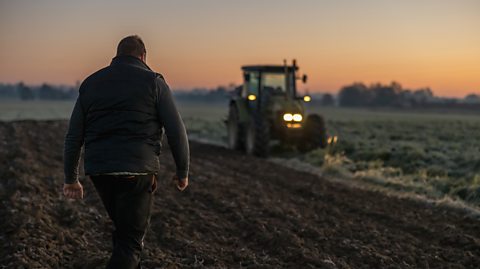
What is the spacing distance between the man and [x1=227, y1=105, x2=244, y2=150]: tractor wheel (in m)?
12.5

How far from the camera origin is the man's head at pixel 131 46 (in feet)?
11.3

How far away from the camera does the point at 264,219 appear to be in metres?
7.14

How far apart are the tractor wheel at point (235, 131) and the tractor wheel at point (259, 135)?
108cm

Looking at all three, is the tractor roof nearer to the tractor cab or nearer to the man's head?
the tractor cab

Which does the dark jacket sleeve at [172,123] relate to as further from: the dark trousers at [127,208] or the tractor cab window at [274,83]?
the tractor cab window at [274,83]

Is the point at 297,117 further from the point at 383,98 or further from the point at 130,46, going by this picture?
the point at 383,98

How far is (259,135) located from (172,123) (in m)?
11.2

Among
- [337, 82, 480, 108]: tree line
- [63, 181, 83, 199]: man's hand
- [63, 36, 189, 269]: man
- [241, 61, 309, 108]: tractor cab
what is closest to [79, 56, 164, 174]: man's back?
[63, 36, 189, 269]: man

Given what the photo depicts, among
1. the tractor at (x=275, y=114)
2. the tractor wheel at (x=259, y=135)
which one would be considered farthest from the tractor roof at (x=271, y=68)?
the tractor wheel at (x=259, y=135)

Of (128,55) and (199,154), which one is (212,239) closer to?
(128,55)

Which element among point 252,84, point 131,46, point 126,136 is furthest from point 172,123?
point 252,84

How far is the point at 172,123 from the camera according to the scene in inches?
133

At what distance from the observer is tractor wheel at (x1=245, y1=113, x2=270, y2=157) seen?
14.4m

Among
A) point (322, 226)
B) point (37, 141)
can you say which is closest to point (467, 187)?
point (322, 226)
